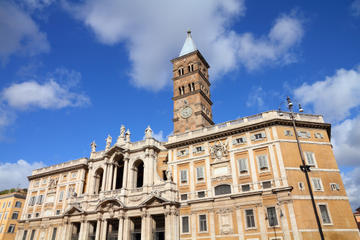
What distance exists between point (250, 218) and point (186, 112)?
23.5 metres

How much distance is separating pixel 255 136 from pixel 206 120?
15282mm

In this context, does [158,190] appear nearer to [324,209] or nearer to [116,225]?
[116,225]

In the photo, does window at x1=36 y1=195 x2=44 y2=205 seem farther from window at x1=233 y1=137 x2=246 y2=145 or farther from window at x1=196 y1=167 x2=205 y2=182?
window at x1=233 y1=137 x2=246 y2=145

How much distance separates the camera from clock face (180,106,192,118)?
164ft

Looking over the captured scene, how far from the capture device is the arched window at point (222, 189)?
35.7 meters

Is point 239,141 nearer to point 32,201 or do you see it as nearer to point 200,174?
point 200,174

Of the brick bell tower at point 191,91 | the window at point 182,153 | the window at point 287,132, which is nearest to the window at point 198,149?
the window at point 182,153

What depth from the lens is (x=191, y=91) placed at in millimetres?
52312

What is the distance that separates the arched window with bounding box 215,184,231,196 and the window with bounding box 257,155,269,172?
498 cm

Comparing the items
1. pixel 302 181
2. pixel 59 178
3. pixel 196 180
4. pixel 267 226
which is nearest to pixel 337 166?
pixel 302 181

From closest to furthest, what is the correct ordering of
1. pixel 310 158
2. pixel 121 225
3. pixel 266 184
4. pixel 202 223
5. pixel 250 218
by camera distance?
1. pixel 250 218
2. pixel 266 184
3. pixel 310 158
4. pixel 202 223
5. pixel 121 225

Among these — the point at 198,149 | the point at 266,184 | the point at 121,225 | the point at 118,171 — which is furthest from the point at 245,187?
the point at 118,171

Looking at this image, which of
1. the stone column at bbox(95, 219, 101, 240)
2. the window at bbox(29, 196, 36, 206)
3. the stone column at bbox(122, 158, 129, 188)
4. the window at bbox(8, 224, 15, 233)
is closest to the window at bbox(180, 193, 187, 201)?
the stone column at bbox(122, 158, 129, 188)

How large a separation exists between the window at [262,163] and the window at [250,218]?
213 inches
